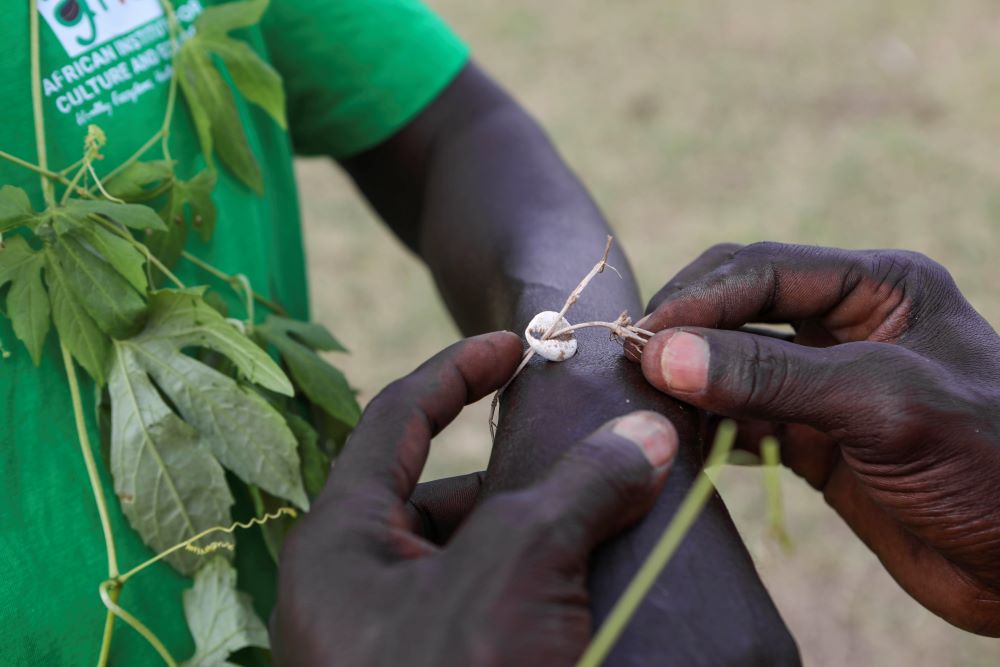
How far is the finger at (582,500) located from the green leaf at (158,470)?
19.7 inches

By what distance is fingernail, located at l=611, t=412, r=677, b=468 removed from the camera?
3.11 feet

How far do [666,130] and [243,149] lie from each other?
13.7 ft

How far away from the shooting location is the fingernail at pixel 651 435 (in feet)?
3.11

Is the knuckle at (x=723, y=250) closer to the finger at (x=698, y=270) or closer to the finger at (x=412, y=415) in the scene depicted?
the finger at (x=698, y=270)

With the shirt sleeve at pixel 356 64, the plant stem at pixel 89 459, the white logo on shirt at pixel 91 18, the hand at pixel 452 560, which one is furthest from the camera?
the shirt sleeve at pixel 356 64

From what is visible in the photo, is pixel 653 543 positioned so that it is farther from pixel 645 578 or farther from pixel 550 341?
pixel 550 341

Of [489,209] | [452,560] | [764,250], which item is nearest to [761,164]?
A: [489,209]

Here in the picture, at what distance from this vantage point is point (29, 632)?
44.9 inches

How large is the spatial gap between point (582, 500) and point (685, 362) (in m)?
0.30

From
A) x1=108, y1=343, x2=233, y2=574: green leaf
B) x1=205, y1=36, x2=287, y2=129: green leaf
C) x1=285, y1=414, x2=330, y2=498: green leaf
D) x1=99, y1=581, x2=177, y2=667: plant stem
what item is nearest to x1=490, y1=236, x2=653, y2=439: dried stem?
x1=285, y1=414, x2=330, y2=498: green leaf

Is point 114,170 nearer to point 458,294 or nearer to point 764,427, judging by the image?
point 458,294

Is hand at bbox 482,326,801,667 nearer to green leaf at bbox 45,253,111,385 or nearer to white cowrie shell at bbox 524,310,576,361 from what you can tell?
white cowrie shell at bbox 524,310,576,361

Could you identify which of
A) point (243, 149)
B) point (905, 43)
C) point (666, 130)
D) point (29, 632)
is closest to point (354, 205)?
point (666, 130)

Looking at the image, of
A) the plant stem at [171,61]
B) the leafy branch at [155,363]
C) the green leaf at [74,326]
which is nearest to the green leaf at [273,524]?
the leafy branch at [155,363]
